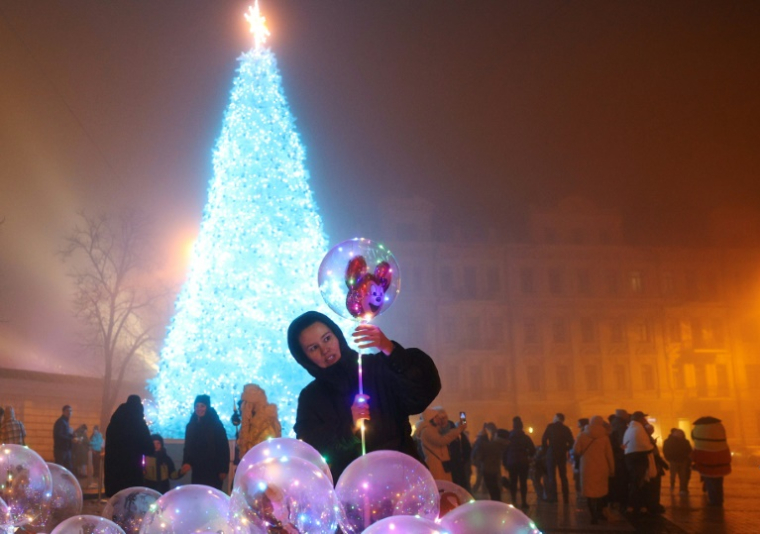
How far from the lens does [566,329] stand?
1612 inches

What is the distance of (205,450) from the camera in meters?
9.48

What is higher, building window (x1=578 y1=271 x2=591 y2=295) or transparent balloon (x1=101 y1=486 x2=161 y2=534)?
building window (x1=578 y1=271 x2=591 y2=295)

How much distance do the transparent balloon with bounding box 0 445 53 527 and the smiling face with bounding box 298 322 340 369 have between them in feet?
6.62

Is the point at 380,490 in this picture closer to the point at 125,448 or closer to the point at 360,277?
the point at 360,277

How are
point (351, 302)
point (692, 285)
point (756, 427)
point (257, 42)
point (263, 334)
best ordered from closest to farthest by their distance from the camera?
point (351, 302), point (263, 334), point (257, 42), point (756, 427), point (692, 285)

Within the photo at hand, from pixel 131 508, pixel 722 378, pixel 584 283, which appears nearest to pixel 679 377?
pixel 722 378

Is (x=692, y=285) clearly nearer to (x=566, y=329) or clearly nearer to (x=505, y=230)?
(x=566, y=329)

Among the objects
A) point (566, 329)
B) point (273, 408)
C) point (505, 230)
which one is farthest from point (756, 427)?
point (273, 408)

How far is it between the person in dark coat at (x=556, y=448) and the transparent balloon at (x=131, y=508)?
10.2 metres

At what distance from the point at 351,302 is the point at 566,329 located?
37771 mm

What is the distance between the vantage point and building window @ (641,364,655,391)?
40469mm

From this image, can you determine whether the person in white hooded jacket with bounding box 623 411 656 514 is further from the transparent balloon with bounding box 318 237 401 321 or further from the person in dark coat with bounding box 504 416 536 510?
the transparent balloon with bounding box 318 237 401 321

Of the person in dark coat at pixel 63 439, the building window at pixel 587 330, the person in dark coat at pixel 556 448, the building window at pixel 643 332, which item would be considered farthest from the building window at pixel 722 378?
the person in dark coat at pixel 63 439

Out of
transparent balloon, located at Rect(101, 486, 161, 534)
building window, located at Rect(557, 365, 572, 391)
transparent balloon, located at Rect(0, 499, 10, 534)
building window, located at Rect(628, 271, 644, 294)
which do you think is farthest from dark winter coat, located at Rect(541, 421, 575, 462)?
building window, located at Rect(628, 271, 644, 294)
